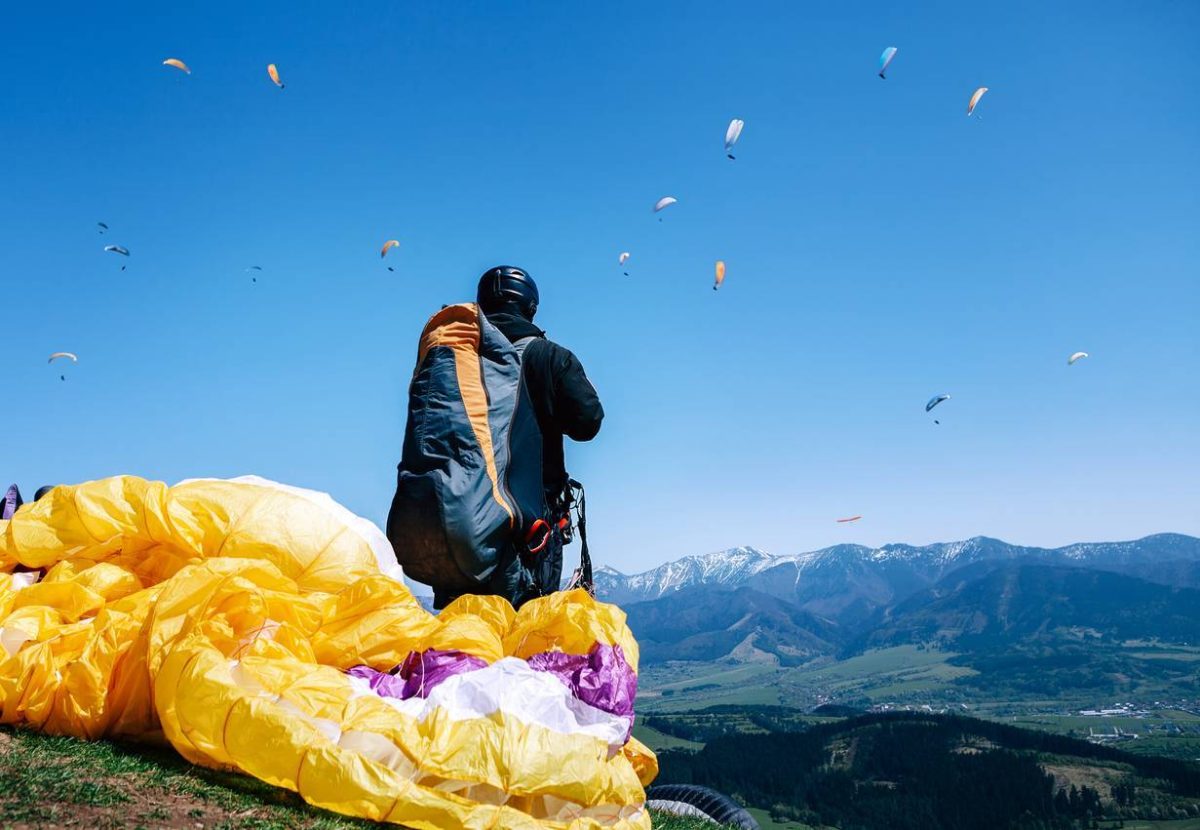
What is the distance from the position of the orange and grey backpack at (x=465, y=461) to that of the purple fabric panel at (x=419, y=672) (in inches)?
24.2

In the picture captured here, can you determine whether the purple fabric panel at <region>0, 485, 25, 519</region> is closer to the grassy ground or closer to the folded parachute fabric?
the folded parachute fabric

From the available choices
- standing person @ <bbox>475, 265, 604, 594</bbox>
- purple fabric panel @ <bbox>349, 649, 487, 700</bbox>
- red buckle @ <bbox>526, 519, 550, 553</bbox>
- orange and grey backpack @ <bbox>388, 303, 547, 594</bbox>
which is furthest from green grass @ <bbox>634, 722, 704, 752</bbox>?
purple fabric panel @ <bbox>349, 649, 487, 700</bbox>

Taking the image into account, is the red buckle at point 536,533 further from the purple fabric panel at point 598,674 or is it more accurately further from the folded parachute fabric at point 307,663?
the purple fabric panel at point 598,674

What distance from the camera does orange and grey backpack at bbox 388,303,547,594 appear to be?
4.52m

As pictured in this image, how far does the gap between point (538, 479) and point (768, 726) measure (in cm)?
19969

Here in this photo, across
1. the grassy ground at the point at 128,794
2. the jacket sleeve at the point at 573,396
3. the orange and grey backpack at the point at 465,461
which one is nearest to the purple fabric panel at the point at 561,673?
the orange and grey backpack at the point at 465,461

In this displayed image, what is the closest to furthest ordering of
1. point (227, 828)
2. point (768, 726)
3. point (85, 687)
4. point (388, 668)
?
point (227, 828) → point (85, 687) → point (388, 668) → point (768, 726)

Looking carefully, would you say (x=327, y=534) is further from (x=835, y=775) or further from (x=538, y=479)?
(x=835, y=775)

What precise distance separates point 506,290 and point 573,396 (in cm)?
109

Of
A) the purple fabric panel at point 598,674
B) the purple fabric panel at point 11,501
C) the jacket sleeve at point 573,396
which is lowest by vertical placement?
Answer: the purple fabric panel at point 598,674

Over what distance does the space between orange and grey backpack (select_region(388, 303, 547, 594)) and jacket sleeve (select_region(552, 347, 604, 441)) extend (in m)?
0.22

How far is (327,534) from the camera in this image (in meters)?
5.21

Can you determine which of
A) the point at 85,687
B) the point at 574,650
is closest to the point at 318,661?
the point at 85,687

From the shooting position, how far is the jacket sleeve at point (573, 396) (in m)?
5.16
